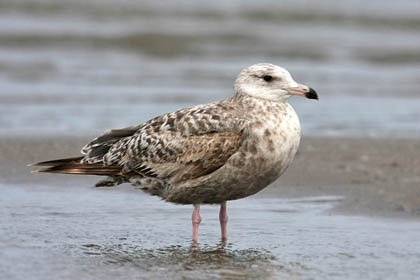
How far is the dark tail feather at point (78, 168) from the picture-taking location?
750 centimetres

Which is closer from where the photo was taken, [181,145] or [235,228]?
[181,145]

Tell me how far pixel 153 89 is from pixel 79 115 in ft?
8.79

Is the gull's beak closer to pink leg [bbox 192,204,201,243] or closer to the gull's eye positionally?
the gull's eye

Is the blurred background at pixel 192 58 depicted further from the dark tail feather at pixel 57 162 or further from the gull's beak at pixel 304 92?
the gull's beak at pixel 304 92

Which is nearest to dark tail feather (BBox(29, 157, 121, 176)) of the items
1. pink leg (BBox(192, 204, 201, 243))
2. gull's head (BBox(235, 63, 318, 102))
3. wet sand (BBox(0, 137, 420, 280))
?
wet sand (BBox(0, 137, 420, 280))

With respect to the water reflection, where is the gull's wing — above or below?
above

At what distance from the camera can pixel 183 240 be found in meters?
7.20

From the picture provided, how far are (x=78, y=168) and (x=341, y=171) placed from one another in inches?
134

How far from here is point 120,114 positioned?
1345 cm

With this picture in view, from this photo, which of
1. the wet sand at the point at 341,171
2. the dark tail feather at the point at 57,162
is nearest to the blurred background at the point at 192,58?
the wet sand at the point at 341,171

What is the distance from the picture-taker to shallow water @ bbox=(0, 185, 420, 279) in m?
6.27

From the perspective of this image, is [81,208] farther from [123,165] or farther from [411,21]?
[411,21]

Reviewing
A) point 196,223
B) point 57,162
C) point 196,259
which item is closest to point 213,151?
point 196,223

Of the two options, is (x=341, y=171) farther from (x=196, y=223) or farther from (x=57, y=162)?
(x=57, y=162)
